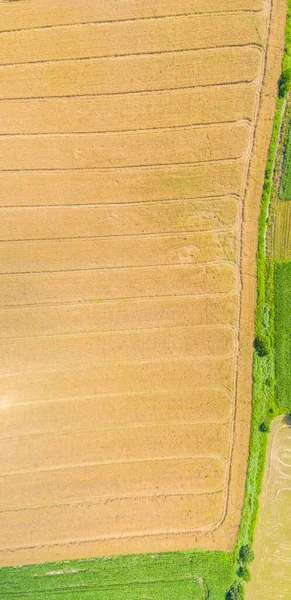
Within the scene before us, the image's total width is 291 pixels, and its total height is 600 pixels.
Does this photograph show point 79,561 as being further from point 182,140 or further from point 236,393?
point 182,140

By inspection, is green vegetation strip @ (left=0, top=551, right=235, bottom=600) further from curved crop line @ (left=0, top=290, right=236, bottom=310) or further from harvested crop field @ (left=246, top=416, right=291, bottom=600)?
curved crop line @ (left=0, top=290, right=236, bottom=310)

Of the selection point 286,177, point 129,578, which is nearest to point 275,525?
point 129,578

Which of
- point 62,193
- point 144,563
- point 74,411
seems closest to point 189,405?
point 74,411

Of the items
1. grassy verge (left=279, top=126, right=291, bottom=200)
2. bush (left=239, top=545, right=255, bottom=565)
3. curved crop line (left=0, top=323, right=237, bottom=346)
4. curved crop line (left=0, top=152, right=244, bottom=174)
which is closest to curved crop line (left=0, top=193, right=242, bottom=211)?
curved crop line (left=0, top=152, right=244, bottom=174)

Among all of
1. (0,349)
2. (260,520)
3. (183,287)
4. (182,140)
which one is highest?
(182,140)

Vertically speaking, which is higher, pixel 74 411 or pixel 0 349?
pixel 0 349

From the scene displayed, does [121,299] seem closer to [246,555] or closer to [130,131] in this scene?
[130,131]
